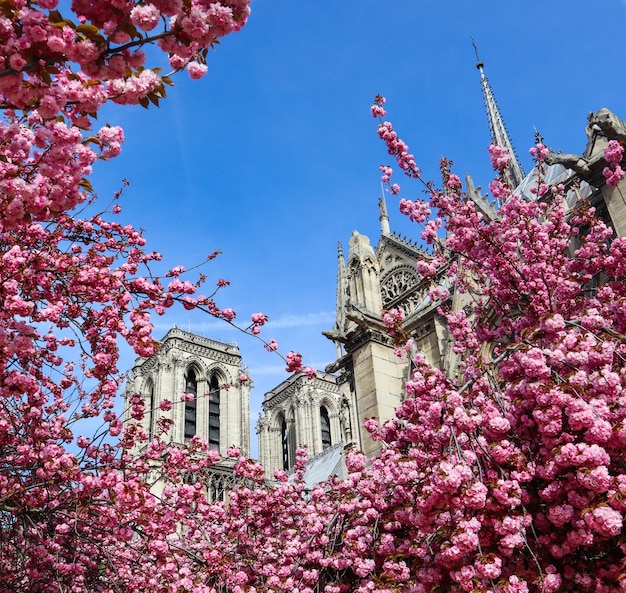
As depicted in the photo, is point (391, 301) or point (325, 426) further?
point (325, 426)

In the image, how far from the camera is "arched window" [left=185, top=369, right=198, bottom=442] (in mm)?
54156

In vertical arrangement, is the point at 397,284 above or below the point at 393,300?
above

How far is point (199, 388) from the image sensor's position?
56.5 metres

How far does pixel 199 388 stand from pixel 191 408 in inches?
79.2

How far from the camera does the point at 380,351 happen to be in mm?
12648

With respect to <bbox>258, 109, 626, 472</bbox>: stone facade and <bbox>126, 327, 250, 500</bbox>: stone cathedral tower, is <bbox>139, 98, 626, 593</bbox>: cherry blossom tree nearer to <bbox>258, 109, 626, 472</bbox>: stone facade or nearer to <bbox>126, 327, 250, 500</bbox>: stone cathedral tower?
<bbox>258, 109, 626, 472</bbox>: stone facade

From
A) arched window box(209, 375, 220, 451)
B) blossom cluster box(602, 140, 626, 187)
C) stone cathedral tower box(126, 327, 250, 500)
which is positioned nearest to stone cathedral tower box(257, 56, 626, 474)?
blossom cluster box(602, 140, 626, 187)

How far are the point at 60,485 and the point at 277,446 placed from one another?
55.6 m

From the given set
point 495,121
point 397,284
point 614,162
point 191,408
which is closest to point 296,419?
point 191,408

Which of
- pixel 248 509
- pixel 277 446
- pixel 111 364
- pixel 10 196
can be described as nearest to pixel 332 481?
pixel 248 509

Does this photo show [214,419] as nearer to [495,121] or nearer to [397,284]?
[495,121]

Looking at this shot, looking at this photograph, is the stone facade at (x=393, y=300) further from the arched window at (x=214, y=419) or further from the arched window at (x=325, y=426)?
the arched window at (x=325, y=426)

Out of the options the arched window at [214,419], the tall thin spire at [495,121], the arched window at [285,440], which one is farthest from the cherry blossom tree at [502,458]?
the arched window at [285,440]

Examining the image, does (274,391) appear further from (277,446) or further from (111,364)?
(111,364)
